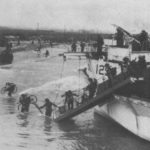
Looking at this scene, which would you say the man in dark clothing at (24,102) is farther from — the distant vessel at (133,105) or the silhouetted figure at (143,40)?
the silhouetted figure at (143,40)

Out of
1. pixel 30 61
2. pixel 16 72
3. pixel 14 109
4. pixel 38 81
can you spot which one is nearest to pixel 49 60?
pixel 30 61

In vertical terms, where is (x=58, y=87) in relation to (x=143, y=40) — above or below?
Answer: below

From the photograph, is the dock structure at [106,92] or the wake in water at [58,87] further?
the wake in water at [58,87]

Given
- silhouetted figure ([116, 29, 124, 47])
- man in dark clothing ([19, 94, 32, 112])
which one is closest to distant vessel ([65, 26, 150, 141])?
silhouetted figure ([116, 29, 124, 47])

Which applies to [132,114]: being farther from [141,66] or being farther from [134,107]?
[141,66]

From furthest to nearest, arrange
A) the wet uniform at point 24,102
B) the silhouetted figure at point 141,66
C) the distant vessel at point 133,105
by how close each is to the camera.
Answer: the wet uniform at point 24,102
the silhouetted figure at point 141,66
the distant vessel at point 133,105

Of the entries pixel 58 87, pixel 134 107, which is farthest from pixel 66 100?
pixel 58 87

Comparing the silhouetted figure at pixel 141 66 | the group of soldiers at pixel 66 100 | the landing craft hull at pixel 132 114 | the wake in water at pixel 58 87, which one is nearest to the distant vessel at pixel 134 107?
the landing craft hull at pixel 132 114

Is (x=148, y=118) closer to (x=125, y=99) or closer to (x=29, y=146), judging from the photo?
(x=125, y=99)
